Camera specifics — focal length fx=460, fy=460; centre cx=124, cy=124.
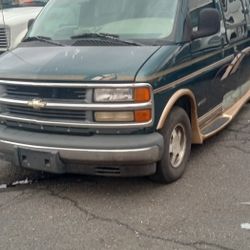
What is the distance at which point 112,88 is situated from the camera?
12.4 ft

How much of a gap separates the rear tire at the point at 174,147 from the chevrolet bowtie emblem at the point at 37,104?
1.07m

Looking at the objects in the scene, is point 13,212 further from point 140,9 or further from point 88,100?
point 140,9

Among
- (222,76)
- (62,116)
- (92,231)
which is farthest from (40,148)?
(222,76)

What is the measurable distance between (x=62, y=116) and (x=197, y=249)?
5.24 feet

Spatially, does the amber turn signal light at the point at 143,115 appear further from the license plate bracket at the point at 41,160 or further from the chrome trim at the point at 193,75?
the license plate bracket at the point at 41,160

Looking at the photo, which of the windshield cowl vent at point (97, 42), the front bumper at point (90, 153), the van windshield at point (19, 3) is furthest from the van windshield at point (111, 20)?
the van windshield at point (19, 3)

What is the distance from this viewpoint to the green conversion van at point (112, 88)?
3.83 metres

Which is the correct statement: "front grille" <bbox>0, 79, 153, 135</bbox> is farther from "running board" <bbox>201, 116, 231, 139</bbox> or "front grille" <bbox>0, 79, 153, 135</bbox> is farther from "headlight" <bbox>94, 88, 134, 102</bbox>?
"running board" <bbox>201, 116, 231, 139</bbox>

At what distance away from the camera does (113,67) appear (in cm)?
388

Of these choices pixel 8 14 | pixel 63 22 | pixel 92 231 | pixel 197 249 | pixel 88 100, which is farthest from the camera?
pixel 8 14

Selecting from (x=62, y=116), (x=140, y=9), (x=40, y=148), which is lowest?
(x=40, y=148)

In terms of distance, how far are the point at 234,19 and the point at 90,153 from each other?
3183mm

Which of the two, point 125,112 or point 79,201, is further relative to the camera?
point 79,201

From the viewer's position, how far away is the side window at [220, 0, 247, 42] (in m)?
5.68
